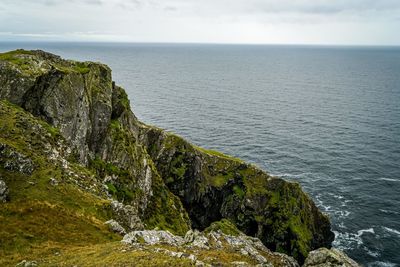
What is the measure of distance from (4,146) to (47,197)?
692 cm

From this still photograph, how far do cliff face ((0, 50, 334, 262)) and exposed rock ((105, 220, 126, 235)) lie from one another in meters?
2.01

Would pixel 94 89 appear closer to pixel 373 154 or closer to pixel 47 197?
pixel 47 197

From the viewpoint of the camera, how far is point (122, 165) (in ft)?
173

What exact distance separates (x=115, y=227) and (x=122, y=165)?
797 inches

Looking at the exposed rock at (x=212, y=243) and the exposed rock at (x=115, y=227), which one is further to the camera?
the exposed rock at (x=115, y=227)

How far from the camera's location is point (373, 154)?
107812 mm

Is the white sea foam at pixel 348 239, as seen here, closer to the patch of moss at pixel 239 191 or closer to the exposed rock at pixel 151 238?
the patch of moss at pixel 239 191

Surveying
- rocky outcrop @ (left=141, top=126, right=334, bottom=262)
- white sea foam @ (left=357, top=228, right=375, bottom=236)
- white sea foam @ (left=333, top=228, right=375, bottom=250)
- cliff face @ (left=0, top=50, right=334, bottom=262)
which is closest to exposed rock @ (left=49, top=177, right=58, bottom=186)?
cliff face @ (left=0, top=50, right=334, bottom=262)

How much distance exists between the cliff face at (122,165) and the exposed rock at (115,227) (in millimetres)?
2014

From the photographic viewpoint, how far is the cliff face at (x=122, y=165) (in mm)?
38625

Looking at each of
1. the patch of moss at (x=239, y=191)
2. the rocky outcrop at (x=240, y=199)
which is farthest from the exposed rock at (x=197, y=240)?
the patch of moss at (x=239, y=191)

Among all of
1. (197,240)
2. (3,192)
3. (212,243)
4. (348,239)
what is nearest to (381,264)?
(348,239)

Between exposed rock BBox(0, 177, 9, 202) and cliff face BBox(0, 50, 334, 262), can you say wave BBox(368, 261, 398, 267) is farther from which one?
exposed rock BBox(0, 177, 9, 202)

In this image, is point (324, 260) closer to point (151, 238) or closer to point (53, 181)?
point (151, 238)
